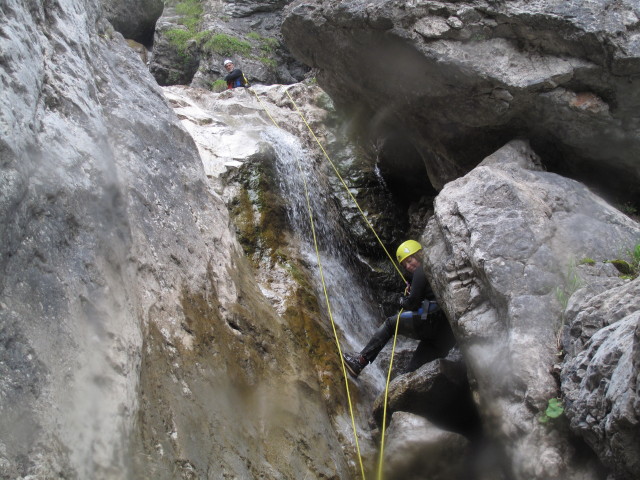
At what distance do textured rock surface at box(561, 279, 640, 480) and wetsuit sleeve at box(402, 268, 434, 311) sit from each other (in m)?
2.53

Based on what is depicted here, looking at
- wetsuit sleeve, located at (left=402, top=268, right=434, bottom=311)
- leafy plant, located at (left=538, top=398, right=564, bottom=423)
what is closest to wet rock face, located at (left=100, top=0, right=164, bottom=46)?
wetsuit sleeve, located at (left=402, top=268, right=434, bottom=311)

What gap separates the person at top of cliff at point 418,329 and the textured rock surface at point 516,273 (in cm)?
94

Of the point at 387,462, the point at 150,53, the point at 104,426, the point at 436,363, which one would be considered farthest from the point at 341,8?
the point at 150,53

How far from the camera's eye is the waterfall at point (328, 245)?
8250mm

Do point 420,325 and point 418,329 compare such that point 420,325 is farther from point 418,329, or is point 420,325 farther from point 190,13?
point 190,13

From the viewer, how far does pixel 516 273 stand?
5.46m

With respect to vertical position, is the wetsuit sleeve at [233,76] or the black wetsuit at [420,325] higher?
the wetsuit sleeve at [233,76]

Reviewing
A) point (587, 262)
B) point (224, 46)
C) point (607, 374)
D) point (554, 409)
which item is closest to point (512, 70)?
point (587, 262)

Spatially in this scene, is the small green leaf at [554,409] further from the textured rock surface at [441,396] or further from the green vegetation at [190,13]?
the green vegetation at [190,13]

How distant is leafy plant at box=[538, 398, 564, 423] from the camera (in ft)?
14.1

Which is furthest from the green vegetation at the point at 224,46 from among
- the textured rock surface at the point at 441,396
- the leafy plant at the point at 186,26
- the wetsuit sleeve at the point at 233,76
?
the textured rock surface at the point at 441,396

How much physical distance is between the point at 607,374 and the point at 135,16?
885 inches

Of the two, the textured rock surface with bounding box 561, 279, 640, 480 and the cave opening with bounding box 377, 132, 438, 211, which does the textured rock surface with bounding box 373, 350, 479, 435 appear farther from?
the cave opening with bounding box 377, 132, 438, 211

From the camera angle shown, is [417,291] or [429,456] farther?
[417,291]
